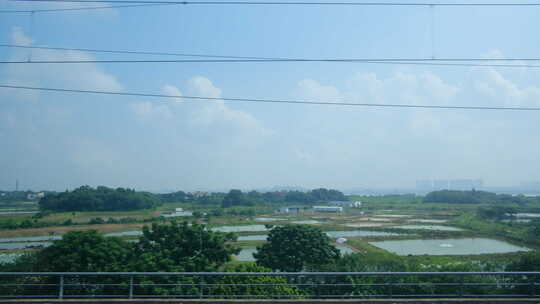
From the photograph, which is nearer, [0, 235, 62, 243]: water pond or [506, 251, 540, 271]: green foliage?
[506, 251, 540, 271]: green foliage

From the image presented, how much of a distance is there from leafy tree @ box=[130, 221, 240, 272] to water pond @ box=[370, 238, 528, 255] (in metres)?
11.2

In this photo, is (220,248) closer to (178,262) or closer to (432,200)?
(178,262)

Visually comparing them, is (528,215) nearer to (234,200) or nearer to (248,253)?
(248,253)

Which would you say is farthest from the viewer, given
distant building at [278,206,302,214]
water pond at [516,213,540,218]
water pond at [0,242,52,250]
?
distant building at [278,206,302,214]

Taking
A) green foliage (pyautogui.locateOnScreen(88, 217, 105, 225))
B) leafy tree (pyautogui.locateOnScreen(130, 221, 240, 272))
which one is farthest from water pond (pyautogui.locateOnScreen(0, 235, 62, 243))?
leafy tree (pyautogui.locateOnScreen(130, 221, 240, 272))

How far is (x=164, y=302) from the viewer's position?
7.23 m

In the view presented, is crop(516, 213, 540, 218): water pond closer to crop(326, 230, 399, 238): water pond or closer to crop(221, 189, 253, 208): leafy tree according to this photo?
crop(326, 230, 399, 238): water pond

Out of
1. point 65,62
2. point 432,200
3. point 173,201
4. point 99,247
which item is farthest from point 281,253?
point 432,200

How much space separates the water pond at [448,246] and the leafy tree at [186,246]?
11.2 m

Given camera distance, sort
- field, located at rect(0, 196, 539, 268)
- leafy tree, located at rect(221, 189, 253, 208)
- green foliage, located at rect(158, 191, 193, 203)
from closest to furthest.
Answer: field, located at rect(0, 196, 539, 268) < green foliage, located at rect(158, 191, 193, 203) < leafy tree, located at rect(221, 189, 253, 208)

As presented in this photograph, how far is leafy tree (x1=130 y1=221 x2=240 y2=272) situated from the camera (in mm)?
14945

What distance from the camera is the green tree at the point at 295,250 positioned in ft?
54.7

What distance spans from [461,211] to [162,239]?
77.3 feet

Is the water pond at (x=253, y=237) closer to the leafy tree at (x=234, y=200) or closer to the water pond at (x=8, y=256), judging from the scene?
the leafy tree at (x=234, y=200)
